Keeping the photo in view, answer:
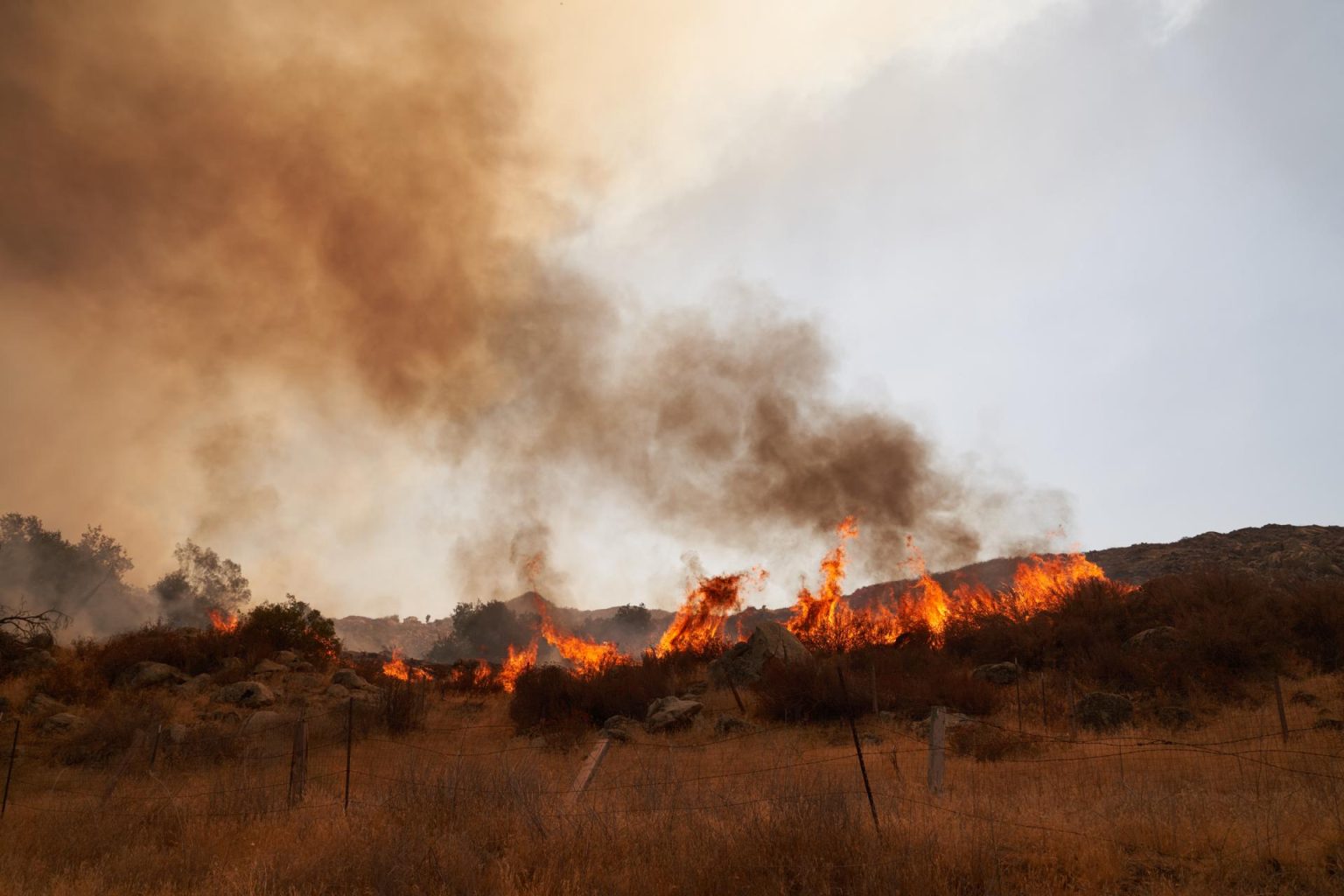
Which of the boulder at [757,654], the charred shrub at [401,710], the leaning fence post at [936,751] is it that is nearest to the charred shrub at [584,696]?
the boulder at [757,654]

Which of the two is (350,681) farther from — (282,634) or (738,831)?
(738,831)

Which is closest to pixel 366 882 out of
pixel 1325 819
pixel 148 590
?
pixel 1325 819

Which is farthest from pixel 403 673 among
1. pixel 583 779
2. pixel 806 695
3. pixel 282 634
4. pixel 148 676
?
pixel 583 779

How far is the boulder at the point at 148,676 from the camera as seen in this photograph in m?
23.6

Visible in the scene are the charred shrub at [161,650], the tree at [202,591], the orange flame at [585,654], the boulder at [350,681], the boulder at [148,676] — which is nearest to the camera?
the boulder at [148,676]

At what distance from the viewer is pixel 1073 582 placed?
26688 mm

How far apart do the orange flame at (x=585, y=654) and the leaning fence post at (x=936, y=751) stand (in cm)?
1695

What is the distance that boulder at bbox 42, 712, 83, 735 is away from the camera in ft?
62.9

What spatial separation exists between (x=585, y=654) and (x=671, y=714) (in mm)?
11303

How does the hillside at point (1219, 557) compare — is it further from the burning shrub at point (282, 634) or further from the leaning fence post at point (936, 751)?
the leaning fence post at point (936, 751)

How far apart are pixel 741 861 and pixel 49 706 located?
74.7 ft

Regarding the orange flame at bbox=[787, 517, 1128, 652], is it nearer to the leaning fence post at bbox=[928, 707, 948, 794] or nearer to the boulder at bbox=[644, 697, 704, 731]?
the boulder at bbox=[644, 697, 704, 731]

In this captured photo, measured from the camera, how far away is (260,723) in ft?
66.1

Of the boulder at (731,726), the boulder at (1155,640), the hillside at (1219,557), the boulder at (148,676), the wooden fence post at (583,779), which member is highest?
the hillside at (1219,557)
